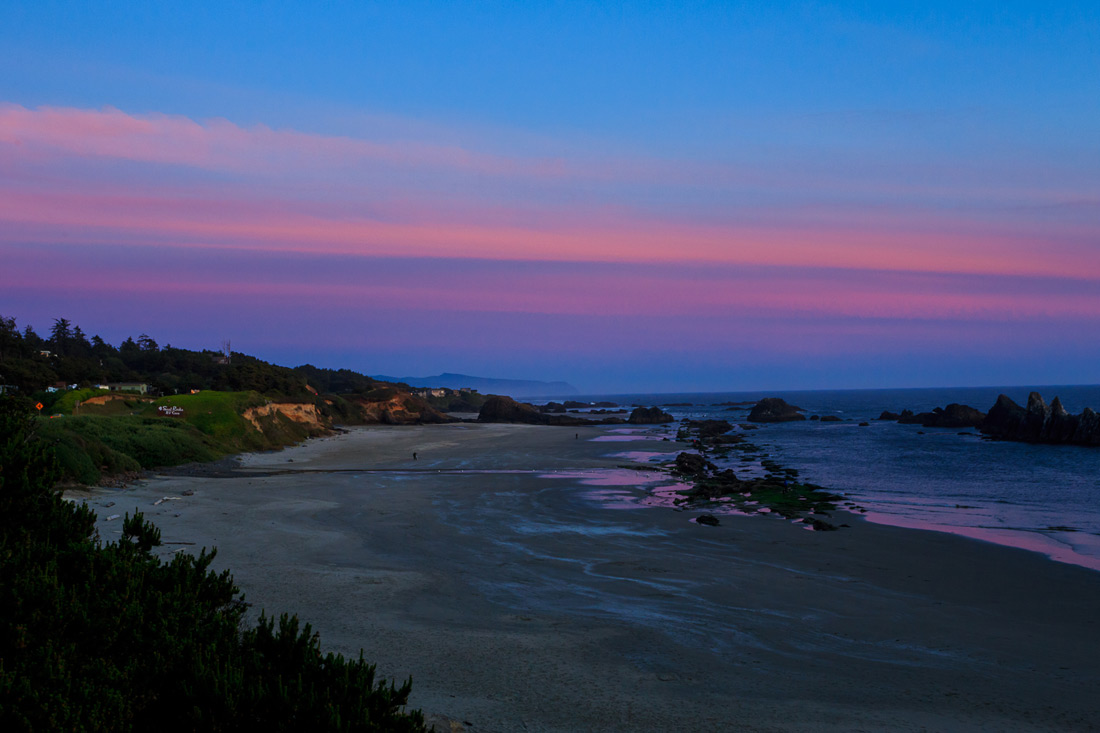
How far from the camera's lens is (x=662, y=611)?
11.9 metres

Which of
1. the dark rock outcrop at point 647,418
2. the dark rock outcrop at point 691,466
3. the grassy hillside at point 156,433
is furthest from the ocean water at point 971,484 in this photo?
the dark rock outcrop at point 647,418

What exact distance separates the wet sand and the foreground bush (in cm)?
251

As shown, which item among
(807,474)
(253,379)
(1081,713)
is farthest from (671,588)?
(253,379)

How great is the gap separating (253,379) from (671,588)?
62021mm

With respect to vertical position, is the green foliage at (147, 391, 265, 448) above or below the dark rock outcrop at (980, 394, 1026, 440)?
below

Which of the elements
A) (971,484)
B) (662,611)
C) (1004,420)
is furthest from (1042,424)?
(662,611)

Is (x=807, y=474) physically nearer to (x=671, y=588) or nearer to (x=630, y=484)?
(x=630, y=484)

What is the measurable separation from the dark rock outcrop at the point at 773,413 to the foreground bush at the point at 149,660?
10879 cm

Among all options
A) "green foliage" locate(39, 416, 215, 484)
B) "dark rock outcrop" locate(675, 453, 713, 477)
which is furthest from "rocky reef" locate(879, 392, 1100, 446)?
"green foliage" locate(39, 416, 215, 484)

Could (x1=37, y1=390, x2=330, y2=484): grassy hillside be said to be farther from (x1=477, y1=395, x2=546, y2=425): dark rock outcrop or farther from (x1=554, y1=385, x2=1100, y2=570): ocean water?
(x1=477, y1=395, x2=546, y2=425): dark rock outcrop

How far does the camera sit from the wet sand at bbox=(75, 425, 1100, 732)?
804 centimetres

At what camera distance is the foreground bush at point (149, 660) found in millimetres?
4449

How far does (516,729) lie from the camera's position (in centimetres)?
706

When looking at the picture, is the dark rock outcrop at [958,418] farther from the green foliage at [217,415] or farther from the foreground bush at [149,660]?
the foreground bush at [149,660]
